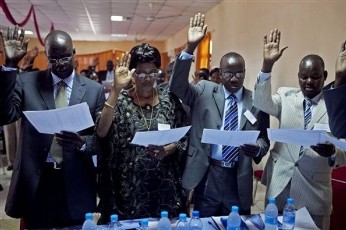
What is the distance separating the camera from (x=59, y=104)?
190 centimetres

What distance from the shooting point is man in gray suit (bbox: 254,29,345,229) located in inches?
79.6

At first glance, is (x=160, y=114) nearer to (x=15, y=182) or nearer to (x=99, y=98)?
(x=99, y=98)

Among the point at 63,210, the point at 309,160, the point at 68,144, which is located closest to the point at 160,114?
the point at 68,144

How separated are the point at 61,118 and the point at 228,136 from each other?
0.82 metres

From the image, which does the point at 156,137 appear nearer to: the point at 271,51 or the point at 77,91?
the point at 77,91

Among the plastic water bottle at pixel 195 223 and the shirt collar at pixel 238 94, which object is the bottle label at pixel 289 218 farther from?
the shirt collar at pixel 238 94

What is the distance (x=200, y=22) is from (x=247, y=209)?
116cm

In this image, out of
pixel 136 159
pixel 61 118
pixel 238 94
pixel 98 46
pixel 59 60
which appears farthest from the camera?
pixel 98 46

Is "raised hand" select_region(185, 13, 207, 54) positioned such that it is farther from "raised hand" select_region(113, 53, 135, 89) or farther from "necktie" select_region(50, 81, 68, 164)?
"necktie" select_region(50, 81, 68, 164)

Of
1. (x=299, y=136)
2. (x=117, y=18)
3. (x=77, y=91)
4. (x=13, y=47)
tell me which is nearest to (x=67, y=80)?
(x=77, y=91)

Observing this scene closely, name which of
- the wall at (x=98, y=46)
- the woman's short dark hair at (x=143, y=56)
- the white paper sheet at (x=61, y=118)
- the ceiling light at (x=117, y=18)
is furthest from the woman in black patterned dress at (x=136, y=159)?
the wall at (x=98, y=46)

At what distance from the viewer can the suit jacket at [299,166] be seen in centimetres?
203

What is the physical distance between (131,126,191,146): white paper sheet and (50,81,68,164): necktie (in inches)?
18.3

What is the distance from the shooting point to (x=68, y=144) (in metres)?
1.74
